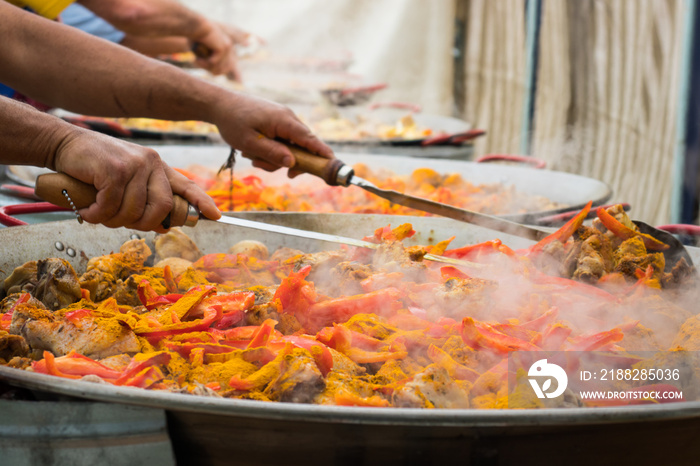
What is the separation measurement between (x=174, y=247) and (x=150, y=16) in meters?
2.51

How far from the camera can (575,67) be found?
6.48 meters

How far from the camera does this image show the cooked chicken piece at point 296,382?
1.24 meters

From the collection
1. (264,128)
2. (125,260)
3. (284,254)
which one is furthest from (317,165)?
(125,260)

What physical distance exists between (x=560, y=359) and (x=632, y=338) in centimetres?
31

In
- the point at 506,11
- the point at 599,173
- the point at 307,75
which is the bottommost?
the point at 599,173

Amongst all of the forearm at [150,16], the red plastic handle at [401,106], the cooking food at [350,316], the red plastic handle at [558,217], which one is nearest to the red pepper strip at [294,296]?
the cooking food at [350,316]

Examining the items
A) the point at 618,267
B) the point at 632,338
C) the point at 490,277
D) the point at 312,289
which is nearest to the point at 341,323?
the point at 312,289

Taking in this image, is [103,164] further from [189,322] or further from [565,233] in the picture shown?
[565,233]

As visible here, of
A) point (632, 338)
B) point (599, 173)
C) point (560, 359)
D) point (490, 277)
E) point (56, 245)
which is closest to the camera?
point (560, 359)

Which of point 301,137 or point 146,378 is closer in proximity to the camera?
point 146,378

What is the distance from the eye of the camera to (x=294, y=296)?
5.35 feet

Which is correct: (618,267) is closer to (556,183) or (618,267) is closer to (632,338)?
(632,338)

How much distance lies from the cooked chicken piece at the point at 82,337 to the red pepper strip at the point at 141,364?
0.10 m

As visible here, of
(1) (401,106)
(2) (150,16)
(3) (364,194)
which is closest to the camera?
(3) (364,194)
